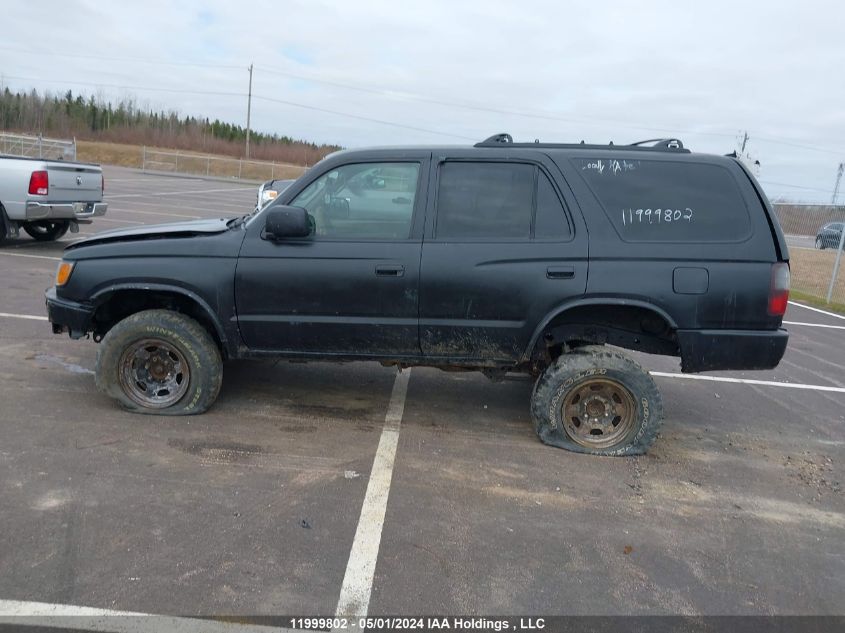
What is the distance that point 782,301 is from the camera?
4254 millimetres

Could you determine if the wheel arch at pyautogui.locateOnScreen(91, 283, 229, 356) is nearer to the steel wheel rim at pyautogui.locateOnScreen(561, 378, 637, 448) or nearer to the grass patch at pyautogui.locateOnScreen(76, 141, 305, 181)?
the steel wheel rim at pyautogui.locateOnScreen(561, 378, 637, 448)

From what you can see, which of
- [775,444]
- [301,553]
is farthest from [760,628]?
[775,444]

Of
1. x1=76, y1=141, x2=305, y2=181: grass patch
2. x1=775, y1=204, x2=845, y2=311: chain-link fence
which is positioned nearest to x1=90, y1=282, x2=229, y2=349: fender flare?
x1=775, y1=204, x2=845, y2=311: chain-link fence

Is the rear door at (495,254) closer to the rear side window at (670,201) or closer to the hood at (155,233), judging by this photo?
the rear side window at (670,201)

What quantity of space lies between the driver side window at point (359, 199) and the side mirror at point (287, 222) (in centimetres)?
17

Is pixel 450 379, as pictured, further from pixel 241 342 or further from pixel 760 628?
pixel 760 628

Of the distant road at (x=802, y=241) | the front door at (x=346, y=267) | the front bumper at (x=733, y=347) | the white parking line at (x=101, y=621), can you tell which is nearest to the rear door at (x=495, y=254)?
the front door at (x=346, y=267)

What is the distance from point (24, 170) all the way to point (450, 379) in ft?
25.2

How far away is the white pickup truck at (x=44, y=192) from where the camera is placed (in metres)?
9.77

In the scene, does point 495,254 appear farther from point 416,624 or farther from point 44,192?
point 44,192

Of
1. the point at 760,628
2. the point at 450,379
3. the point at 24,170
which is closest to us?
the point at 760,628

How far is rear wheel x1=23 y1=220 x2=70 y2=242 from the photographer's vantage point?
11.4 metres

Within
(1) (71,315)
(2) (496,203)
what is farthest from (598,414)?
(1) (71,315)

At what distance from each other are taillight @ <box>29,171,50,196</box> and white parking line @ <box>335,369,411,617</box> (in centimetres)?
767
